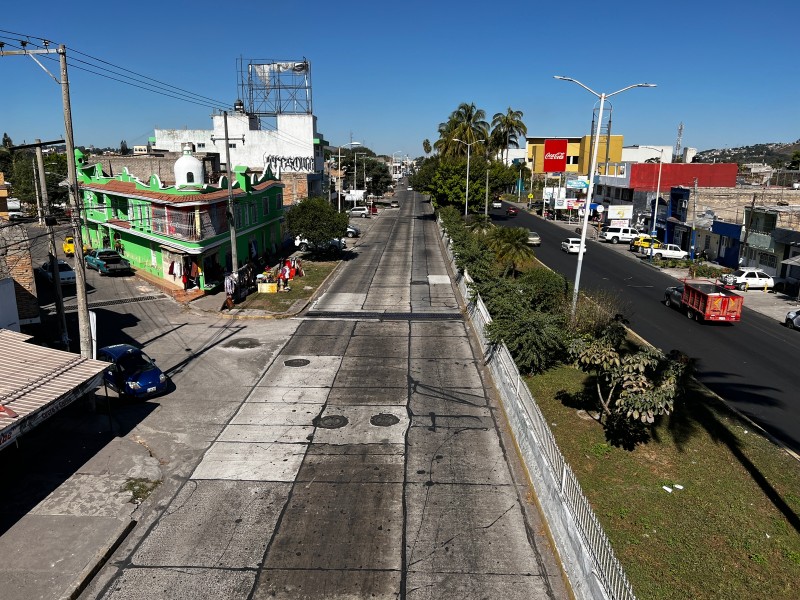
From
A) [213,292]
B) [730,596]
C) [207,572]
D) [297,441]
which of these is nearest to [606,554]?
[730,596]

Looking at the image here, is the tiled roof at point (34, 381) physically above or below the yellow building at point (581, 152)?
below

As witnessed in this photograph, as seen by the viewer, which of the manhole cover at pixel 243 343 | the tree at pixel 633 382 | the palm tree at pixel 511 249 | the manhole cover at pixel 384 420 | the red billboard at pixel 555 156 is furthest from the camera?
the red billboard at pixel 555 156

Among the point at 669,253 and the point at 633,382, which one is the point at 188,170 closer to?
the point at 633,382

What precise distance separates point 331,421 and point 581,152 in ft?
343

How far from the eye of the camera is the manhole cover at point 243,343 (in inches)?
965

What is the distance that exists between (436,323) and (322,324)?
566 cm

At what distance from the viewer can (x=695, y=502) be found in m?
12.5

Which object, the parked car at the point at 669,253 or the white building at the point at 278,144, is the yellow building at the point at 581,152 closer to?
the parked car at the point at 669,253

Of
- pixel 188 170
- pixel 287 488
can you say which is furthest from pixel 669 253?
pixel 287 488

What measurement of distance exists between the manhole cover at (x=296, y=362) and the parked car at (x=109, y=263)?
72.0 feet

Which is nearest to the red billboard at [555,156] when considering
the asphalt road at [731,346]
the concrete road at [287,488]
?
the asphalt road at [731,346]

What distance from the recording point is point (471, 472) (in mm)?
14016

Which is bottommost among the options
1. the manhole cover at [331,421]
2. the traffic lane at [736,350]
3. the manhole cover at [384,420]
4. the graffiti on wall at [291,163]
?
the manhole cover at [331,421]

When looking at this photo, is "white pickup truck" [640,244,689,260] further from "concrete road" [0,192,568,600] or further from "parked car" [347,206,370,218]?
"parked car" [347,206,370,218]
